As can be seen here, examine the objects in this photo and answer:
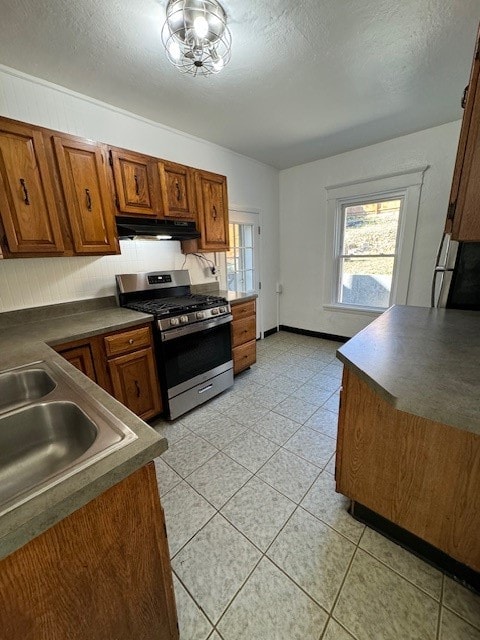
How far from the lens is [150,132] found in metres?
2.51

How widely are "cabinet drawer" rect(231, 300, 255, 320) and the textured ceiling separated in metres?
1.77

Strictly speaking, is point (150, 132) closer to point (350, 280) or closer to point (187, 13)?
point (187, 13)

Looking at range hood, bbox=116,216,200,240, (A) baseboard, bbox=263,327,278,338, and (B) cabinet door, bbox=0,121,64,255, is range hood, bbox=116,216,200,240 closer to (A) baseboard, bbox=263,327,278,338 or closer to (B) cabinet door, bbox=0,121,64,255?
(B) cabinet door, bbox=0,121,64,255

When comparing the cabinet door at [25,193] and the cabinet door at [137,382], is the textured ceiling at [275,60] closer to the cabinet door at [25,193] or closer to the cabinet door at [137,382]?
the cabinet door at [25,193]

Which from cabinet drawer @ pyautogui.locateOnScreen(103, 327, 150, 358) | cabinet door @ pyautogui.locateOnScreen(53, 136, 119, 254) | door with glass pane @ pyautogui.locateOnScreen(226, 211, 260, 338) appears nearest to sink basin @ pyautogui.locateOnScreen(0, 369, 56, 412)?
cabinet drawer @ pyautogui.locateOnScreen(103, 327, 150, 358)

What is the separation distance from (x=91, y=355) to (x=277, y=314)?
10.7 ft

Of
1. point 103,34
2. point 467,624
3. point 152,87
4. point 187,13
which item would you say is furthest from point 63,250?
point 467,624

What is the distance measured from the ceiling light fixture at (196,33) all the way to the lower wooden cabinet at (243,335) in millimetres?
1840

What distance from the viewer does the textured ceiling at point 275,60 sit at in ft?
4.53

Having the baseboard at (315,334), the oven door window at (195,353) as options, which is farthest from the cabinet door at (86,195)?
the baseboard at (315,334)

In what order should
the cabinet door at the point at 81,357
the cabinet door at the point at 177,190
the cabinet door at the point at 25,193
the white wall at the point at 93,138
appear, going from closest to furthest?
1. the cabinet door at the point at 25,193
2. the cabinet door at the point at 81,357
3. the white wall at the point at 93,138
4. the cabinet door at the point at 177,190

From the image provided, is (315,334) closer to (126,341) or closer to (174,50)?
(126,341)

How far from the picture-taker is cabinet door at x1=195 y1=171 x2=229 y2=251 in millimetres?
2602

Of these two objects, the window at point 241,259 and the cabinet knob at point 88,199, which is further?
the window at point 241,259
